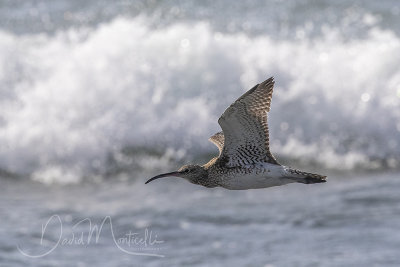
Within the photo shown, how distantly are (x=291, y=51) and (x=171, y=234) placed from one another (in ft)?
16.5

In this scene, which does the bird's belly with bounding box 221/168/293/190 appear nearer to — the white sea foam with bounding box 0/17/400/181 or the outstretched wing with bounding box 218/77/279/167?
the outstretched wing with bounding box 218/77/279/167

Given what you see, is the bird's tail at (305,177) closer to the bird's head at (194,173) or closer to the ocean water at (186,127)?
the bird's head at (194,173)

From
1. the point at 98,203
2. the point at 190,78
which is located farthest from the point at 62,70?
the point at 98,203

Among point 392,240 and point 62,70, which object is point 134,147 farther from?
point 392,240

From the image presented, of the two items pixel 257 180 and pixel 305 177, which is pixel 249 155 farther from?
pixel 305 177

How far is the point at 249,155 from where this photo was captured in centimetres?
679

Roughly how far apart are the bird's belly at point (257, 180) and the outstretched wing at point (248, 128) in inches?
4.7

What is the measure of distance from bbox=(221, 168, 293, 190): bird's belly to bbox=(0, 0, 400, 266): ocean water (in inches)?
117

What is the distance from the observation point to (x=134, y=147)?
12.9 metres

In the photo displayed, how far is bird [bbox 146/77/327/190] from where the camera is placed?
258 inches

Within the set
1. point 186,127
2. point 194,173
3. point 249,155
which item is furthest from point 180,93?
point 249,155

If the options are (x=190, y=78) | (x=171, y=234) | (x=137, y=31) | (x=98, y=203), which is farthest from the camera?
(x=137, y=31)

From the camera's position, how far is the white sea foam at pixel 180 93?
12.8 m

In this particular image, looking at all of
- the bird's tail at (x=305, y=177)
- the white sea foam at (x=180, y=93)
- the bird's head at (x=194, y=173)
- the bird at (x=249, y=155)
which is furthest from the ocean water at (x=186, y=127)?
the bird's tail at (x=305, y=177)
